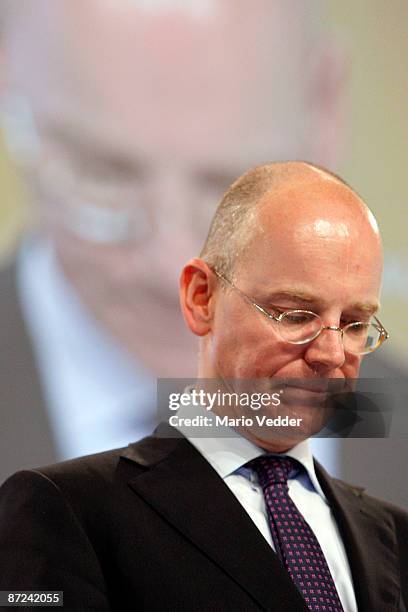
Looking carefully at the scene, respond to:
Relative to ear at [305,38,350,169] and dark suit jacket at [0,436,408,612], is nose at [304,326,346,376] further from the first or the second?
ear at [305,38,350,169]

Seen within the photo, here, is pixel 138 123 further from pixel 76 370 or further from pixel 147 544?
pixel 147 544

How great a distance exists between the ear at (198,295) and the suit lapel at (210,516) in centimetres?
21

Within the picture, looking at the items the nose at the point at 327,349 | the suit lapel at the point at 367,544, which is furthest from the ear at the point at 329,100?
the nose at the point at 327,349

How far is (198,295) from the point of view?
1796 millimetres

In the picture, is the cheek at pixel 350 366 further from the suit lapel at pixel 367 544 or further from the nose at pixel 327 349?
the suit lapel at pixel 367 544

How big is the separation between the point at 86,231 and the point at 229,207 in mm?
1003

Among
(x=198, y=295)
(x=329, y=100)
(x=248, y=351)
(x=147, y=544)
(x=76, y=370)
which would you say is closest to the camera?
(x=147, y=544)

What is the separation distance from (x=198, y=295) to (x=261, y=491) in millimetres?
362

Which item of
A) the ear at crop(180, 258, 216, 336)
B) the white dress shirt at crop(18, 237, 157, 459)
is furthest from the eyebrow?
the white dress shirt at crop(18, 237, 157, 459)

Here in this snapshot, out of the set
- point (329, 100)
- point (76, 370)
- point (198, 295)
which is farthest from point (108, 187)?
point (198, 295)

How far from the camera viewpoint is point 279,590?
59.4 inches

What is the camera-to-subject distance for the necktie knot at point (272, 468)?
1.69m

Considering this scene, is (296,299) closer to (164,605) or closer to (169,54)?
(164,605)

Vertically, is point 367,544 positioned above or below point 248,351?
below
